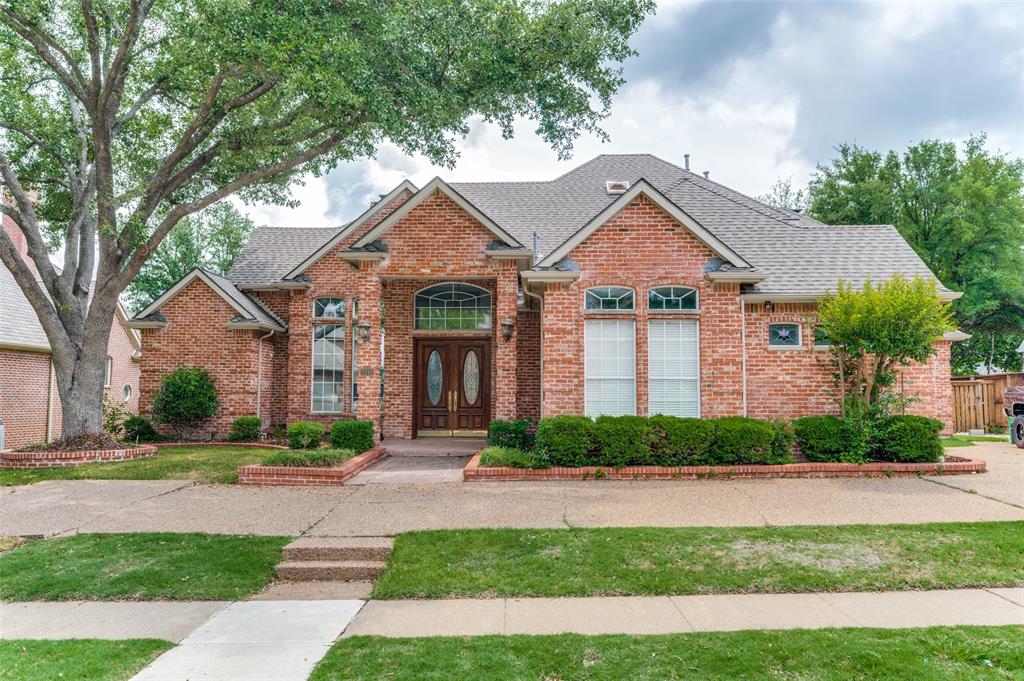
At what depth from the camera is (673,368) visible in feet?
38.8

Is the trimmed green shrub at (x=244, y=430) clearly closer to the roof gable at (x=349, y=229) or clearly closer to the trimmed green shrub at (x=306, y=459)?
the roof gable at (x=349, y=229)

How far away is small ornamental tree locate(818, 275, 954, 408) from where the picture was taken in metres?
10.5

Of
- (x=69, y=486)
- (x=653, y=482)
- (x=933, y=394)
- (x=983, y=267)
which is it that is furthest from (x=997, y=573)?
(x=983, y=267)

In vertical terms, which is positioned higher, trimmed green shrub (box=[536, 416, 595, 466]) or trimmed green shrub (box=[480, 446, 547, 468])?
trimmed green shrub (box=[536, 416, 595, 466])

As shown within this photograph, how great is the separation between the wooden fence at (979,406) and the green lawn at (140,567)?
20865 millimetres

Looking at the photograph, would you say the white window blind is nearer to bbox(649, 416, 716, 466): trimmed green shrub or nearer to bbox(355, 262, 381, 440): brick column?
bbox(649, 416, 716, 466): trimmed green shrub

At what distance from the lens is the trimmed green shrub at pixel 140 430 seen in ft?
50.1

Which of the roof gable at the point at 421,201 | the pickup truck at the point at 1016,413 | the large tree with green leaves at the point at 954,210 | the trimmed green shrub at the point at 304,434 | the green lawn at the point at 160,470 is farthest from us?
the large tree with green leaves at the point at 954,210

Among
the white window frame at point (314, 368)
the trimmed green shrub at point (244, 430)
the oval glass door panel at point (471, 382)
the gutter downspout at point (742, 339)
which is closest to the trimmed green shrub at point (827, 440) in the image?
the gutter downspout at point (742, 339)

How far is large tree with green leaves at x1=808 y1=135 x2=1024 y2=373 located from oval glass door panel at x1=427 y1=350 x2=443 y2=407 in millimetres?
24575

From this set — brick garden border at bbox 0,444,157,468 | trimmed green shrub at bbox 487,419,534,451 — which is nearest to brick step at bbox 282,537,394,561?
trimmed green shrub at bbox 487,419,534,451

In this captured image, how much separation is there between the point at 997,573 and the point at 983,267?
28.4 meters

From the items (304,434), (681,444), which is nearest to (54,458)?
(304,434)

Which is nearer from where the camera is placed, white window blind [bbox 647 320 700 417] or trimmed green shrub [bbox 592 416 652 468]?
trimmed green shrub [bbox 592 416 652 468]
